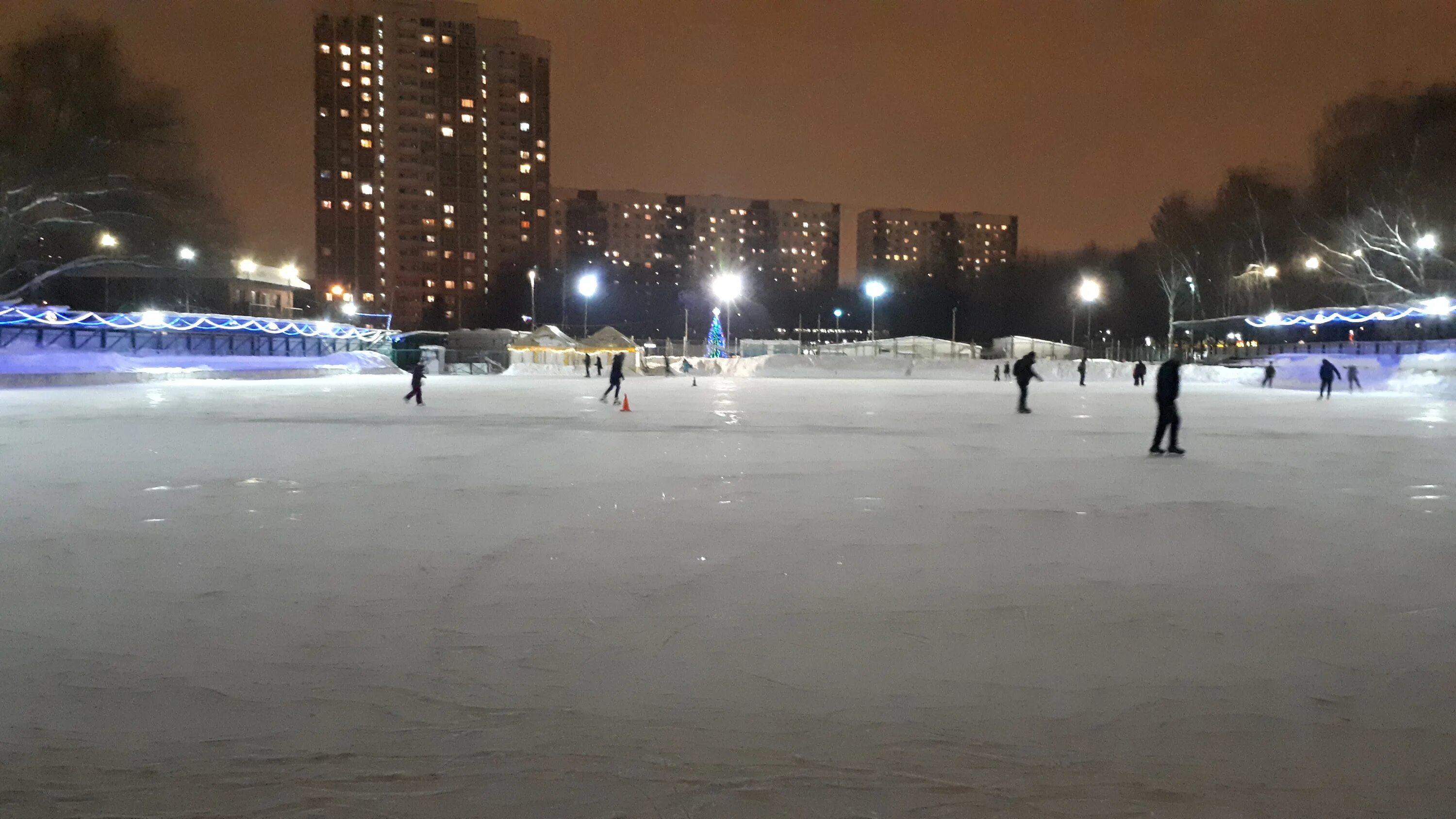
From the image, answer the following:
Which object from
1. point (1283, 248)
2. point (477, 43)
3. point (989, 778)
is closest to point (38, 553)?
point (989, 778)

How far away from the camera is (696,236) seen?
124625 millimetres

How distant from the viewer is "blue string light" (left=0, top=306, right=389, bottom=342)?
107ft

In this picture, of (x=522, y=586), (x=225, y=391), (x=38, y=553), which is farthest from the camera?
(x=225, y=391)

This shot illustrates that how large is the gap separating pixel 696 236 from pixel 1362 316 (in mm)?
88622

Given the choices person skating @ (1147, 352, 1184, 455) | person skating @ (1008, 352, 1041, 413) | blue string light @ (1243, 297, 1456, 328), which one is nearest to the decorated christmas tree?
blue string light @ (1243, 297, 1456, 328)

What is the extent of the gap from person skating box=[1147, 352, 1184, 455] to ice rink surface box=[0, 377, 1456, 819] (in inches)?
87.0

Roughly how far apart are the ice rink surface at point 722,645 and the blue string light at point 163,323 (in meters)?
29.3

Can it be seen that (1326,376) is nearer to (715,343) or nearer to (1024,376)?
(1024,376)

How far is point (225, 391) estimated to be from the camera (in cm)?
2705

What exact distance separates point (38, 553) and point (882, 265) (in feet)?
413

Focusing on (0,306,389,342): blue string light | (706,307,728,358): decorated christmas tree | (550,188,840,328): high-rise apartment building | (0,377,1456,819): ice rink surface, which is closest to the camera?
(0,377,1456,819): ice rink surface

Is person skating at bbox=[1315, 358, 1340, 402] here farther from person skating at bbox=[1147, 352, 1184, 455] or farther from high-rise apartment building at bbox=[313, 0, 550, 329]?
high-rise apartment building at bbox=[313, 0, 550, 329]

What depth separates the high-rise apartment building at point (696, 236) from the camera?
120 meters

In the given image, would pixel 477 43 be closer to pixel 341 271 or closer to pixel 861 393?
pixel 341 271
